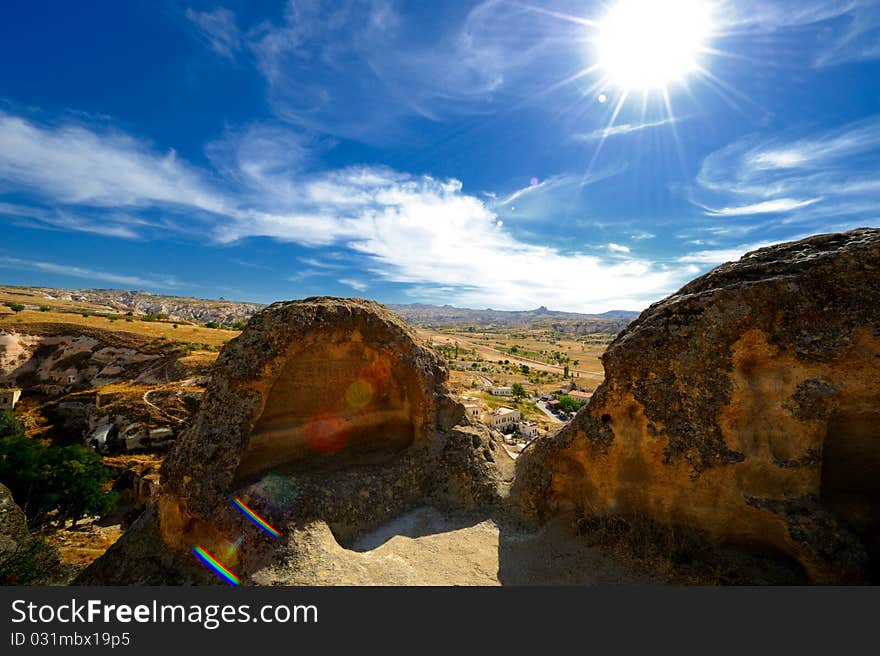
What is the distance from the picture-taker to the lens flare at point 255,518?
759 centimetres

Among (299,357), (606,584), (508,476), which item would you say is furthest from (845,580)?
(299,357)

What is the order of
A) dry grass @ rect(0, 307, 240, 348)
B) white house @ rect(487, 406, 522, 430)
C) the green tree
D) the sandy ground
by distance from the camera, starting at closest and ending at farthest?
the sandy ground
dry grass @ rect(0, 307, 240, 348)
white house @ rect(487, 406, 522, 430)
the green tree

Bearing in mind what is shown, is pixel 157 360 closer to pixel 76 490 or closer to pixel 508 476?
pixel 76 490

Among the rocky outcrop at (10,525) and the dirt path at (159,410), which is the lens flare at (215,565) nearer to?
the rocky outcrop at (10,525)

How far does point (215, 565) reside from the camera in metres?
7.73

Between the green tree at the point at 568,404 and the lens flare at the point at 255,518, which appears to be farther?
the green tree at the point at 568,404

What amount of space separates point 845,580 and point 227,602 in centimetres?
922

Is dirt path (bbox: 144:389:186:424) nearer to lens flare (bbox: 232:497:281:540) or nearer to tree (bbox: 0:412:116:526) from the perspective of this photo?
tree (bbox: 0:412:116:526)

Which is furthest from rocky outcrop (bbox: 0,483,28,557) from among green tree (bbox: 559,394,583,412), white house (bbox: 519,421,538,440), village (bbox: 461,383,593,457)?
green tree (bbox: 559,394,583,412)

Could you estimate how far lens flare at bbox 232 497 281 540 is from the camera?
299 inches

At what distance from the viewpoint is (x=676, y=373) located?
24.7 feet

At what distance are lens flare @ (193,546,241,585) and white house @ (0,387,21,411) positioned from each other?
135 ft

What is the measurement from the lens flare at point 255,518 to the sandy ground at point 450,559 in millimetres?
417

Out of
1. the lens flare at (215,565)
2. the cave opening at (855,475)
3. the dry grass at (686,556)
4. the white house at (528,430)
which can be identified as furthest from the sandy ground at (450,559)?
the white house at (528,430)
